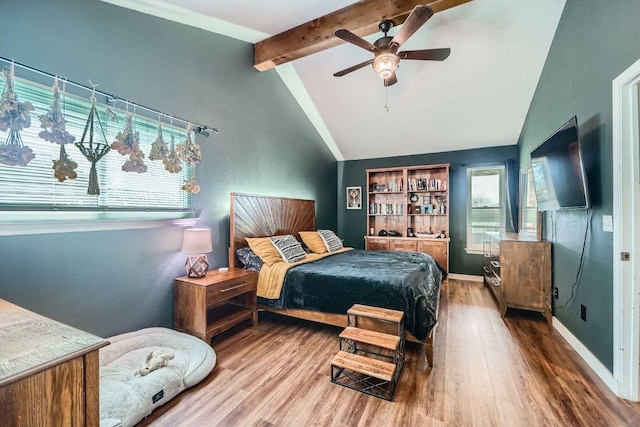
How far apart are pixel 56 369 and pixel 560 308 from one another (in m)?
3.86

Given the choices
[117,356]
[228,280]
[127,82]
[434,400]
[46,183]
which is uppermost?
[127,82]

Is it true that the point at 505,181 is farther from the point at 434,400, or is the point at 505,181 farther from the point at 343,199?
the point at 434,400

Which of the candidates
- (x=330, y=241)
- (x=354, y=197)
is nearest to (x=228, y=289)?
(x=330, y=241)

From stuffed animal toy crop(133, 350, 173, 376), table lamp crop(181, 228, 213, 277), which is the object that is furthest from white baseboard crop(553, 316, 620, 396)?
table lamp crop(181, 228, 213, 277)

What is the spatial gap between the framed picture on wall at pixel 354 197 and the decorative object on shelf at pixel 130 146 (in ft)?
14.6

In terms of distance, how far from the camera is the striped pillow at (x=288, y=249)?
3.17m

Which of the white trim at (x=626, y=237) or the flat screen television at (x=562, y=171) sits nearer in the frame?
the white trim at (x=626, y=237)

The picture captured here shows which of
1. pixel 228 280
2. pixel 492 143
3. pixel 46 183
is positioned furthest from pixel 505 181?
pixel 46 183

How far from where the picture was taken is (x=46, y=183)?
6.05 feet

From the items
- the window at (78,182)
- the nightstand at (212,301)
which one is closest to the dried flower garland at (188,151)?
the window at (78,182)

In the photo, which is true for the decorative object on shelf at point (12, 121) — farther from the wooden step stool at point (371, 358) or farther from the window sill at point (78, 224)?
the wooden step stool at point (371, 358)

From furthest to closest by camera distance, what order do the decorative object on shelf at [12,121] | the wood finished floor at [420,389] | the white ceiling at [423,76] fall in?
the white ceiling at [423,76] → the wood finished floor at [420,389] → the decorative object on shelf at [12,121]

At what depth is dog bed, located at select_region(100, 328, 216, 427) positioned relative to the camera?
1.50 metres

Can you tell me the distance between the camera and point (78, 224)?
1.99 meters
